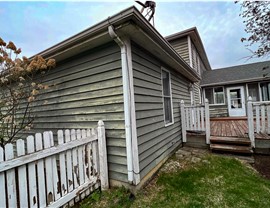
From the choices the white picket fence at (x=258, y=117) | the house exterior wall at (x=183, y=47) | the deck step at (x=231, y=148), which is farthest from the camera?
the house exterior wall at (x=183, y=47)

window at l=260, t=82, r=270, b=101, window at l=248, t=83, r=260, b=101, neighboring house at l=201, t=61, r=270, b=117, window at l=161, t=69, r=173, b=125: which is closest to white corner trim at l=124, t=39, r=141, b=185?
window at l=161, t=69, r=173, b=125

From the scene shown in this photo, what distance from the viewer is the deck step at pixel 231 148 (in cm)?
430

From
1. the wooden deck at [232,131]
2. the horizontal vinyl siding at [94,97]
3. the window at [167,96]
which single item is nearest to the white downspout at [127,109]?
the horizontal vinyl siding at [94,97]

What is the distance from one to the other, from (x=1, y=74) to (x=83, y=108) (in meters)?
2.48

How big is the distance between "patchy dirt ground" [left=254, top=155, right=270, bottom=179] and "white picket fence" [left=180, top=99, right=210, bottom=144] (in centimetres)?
129

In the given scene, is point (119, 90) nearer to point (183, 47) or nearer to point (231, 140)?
point (231, 140)

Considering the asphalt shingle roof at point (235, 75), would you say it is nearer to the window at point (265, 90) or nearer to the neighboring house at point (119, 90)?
the window at point (265, 90)

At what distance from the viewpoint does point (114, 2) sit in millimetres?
4664

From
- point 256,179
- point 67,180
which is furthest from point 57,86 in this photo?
point 256,179

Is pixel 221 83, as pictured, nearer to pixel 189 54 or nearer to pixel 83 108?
pixel 189 54

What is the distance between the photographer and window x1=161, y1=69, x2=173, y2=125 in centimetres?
448

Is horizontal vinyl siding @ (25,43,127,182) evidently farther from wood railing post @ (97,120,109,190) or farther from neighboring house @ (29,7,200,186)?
wood railing post @ (97,120,109,190)

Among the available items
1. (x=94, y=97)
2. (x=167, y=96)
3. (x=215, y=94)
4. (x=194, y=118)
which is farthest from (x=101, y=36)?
(x=215, y=94)

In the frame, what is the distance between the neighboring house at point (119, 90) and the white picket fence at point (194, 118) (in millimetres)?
1592
